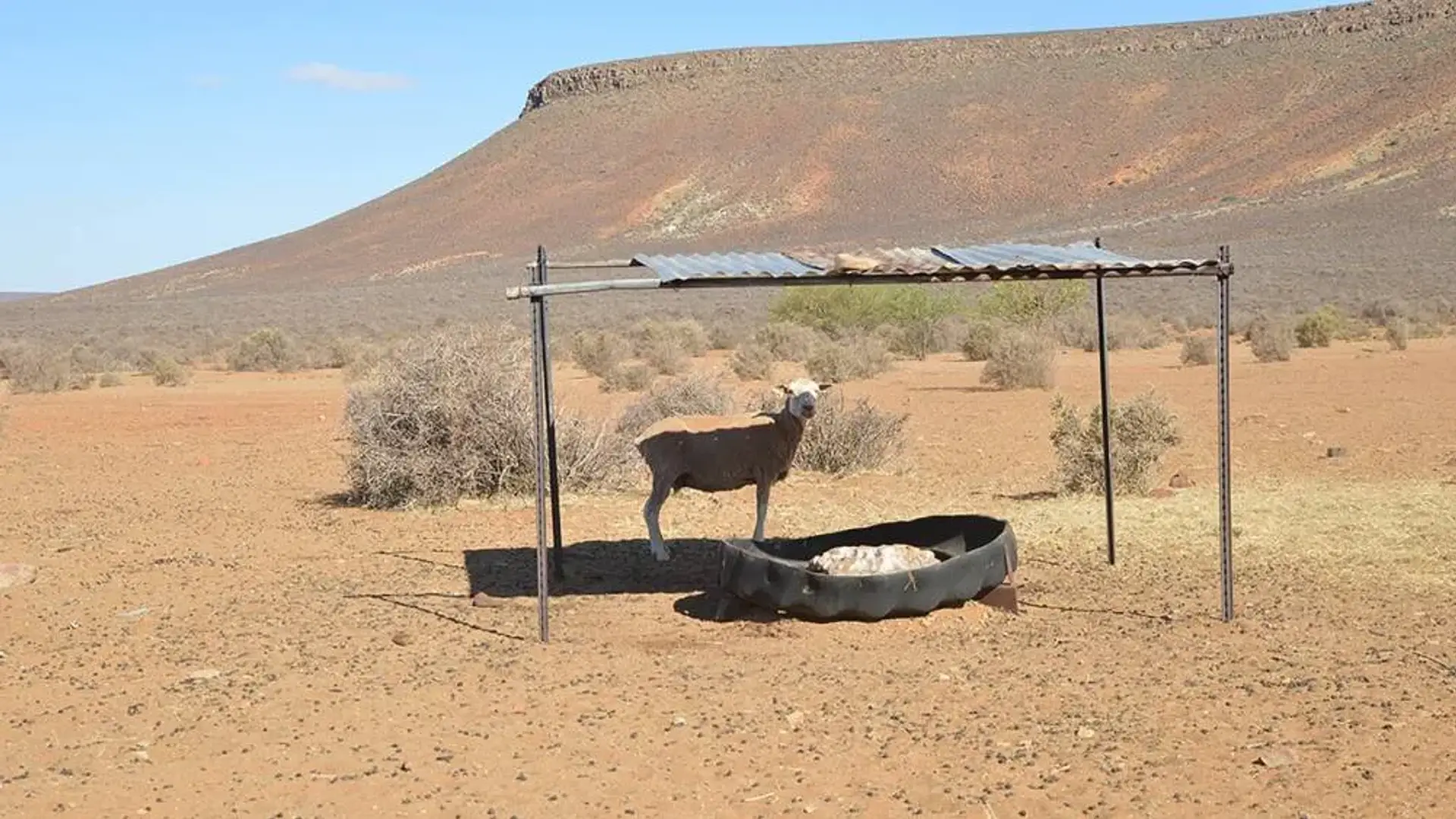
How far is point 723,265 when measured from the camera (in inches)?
376

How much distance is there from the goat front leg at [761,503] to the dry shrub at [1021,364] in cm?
1445

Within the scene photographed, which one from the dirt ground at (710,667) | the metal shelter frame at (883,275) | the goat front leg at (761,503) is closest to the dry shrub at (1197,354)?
the dirt ground at (710,667)

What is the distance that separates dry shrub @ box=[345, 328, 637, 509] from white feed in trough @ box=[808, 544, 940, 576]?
17.1ft

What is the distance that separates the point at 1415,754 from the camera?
260 inches

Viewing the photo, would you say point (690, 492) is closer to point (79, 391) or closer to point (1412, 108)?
point (79, 391)

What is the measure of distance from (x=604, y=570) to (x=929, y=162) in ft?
287

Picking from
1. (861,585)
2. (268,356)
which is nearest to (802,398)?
(861,585)

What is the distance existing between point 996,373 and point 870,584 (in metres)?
16.9

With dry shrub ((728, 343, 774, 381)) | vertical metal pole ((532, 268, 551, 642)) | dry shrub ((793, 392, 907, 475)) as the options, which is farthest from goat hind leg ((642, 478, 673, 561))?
dry shrub ((728, 343, 774, 381))

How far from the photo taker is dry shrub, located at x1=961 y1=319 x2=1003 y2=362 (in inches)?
1243

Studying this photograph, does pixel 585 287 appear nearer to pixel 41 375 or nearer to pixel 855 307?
pixel 41 375

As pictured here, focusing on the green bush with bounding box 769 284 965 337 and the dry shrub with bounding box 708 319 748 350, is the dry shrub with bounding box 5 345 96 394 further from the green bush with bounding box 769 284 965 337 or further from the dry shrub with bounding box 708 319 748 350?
the green bush with bounding box 769 284 965 337

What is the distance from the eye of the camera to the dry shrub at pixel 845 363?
2772 cm

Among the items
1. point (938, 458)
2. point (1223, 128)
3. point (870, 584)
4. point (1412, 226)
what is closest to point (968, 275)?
point (870, 584)
